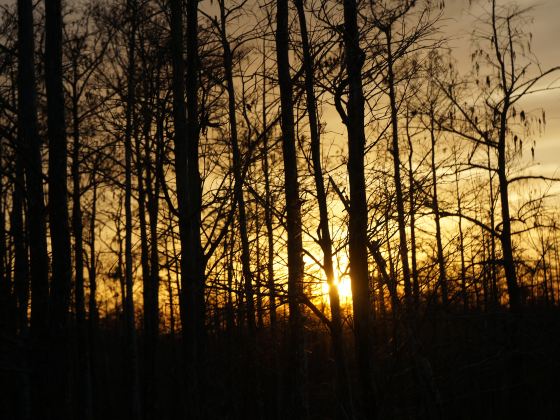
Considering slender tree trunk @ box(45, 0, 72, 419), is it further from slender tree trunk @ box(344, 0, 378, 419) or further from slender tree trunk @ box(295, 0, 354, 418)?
slender tree trunk @ box(344, 0, 378, 419)

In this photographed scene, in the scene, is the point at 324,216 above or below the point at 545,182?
below

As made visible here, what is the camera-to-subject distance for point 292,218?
8.98 metres

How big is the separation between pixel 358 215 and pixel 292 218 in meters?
2.75

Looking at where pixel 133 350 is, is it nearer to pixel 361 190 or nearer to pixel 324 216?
pixel 324 216

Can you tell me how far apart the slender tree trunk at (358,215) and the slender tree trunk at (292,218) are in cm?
186

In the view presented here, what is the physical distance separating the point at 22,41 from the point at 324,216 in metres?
4.54

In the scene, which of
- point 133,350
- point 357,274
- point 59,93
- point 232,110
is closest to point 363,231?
point 357,274

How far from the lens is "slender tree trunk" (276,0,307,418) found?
8.77 m

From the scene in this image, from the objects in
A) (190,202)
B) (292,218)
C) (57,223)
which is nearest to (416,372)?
(292,218)

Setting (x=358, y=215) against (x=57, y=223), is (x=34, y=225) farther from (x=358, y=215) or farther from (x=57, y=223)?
(x=358, y=215)

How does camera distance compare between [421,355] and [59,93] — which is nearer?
[421,355]

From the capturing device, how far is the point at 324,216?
8.38 metres

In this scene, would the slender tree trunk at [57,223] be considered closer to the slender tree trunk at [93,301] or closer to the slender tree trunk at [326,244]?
the slender tree trunk at [326,244]

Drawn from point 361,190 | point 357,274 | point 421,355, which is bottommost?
point 421,355
